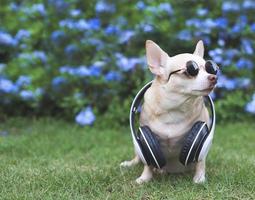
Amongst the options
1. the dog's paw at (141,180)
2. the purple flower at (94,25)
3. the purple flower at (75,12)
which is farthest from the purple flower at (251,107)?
the dog's paw at (141,180)

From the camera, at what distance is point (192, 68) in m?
2.99

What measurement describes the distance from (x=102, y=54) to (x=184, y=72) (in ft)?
9.04

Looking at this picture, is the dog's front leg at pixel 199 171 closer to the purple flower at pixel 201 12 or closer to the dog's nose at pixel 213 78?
the dog's nose at pixel 213 78

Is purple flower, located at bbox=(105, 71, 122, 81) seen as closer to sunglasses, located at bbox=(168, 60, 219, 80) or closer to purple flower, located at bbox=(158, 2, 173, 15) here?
purple flower, located at bbox=(158, 2, 173, 15)

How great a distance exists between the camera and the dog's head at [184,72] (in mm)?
A: 2984

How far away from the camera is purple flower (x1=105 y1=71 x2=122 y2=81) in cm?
558

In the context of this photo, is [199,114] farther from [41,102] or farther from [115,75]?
[41,102]

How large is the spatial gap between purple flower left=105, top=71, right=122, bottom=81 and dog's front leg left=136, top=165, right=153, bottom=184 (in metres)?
2.31

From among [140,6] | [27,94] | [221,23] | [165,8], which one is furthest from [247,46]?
[27,94]

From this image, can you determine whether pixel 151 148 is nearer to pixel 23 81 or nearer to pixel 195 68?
pixel 195 68

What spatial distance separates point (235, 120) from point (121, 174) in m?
2.45

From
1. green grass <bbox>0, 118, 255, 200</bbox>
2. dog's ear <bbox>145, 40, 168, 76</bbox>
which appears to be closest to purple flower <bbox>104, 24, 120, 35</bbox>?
green grass <bbox>0, 118, 255, 200</bbox>

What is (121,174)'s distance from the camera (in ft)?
11.4

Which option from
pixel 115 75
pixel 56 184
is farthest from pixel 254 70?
pixel 56 184
